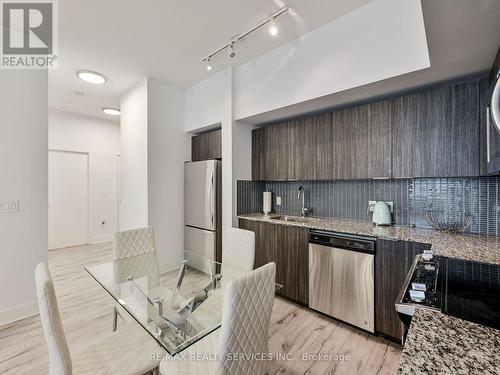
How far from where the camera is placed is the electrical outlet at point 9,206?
2.31 meters

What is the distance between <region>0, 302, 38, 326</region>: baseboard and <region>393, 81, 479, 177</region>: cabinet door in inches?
156

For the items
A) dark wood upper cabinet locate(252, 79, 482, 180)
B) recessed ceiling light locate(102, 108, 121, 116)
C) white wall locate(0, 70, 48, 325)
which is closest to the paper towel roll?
dark wood upper cabinet locate(252, 79, 482, 180)

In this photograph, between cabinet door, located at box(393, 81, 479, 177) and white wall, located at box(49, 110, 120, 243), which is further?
white wall, located at box(49, 110, 120, 243)

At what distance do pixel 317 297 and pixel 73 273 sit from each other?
364 cm

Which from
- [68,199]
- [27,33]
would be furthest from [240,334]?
[68,199]

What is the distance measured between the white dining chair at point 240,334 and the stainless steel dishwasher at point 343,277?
1251mm

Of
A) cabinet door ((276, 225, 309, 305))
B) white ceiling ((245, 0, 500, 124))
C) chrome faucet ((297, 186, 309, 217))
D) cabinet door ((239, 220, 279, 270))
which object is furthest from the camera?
chrome faucet ((297, 186, 309, 217))

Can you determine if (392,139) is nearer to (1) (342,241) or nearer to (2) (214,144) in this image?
(1) (342,241)

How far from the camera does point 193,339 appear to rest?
3.76 ft

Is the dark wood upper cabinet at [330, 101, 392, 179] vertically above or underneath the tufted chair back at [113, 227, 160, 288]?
above

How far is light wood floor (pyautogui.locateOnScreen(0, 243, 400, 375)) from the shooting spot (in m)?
1.76

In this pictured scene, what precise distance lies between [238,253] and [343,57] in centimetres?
209

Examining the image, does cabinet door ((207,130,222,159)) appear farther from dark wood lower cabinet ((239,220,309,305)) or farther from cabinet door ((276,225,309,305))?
cabinet door ((276,225,309,305))

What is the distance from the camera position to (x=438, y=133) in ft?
6.50
